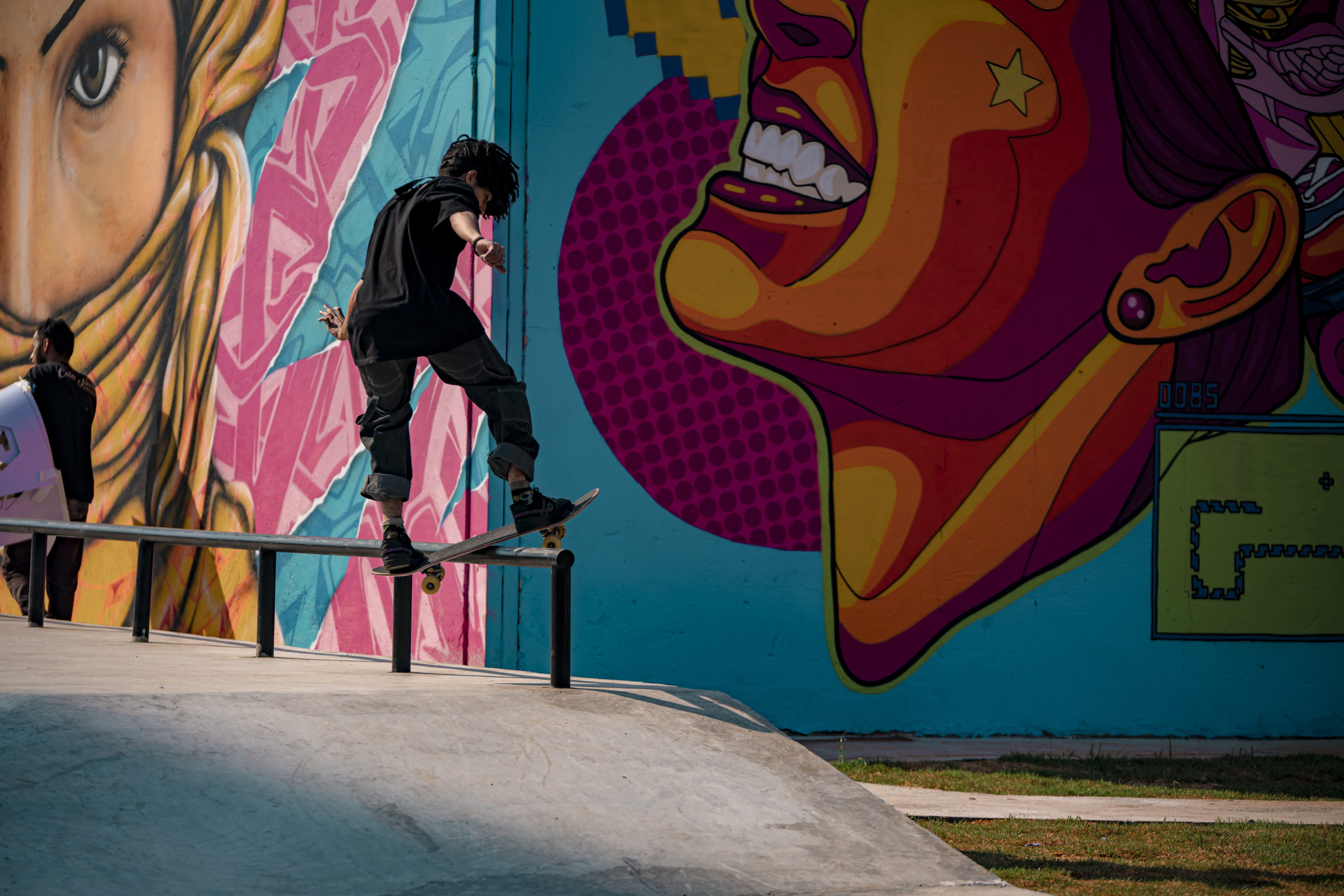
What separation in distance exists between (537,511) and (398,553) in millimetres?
637

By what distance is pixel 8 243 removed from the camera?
1266 centimetres

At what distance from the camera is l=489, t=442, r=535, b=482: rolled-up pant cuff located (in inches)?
188

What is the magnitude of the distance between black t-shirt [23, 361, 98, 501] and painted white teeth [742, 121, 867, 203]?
5147mm

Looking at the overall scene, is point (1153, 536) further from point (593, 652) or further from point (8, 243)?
point (8, 243)

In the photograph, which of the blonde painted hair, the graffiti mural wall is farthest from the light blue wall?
the blonde painted hair

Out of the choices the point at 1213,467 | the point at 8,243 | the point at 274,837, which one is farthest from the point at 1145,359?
the point at 8,243

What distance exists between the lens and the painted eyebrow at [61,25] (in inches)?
458

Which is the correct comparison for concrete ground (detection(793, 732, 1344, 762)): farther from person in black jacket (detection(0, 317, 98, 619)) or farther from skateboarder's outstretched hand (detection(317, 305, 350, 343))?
person in black jacket (detection(0, 317, 98, 619))

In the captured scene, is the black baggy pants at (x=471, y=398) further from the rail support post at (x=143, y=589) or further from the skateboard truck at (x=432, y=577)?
the rail support post at (x=143, y=589)

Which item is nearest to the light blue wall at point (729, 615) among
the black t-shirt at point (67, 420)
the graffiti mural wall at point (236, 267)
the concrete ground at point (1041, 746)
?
the concrete ground at point (1041, 746)

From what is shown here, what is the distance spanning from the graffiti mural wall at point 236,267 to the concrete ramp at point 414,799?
2.93 meters

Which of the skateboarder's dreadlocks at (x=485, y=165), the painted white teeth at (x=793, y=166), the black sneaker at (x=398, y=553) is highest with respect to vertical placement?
the painted white teeth at (x=793, y=166)

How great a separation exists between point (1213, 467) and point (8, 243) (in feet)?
41.5

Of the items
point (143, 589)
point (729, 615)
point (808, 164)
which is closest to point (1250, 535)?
point (729, 615)
